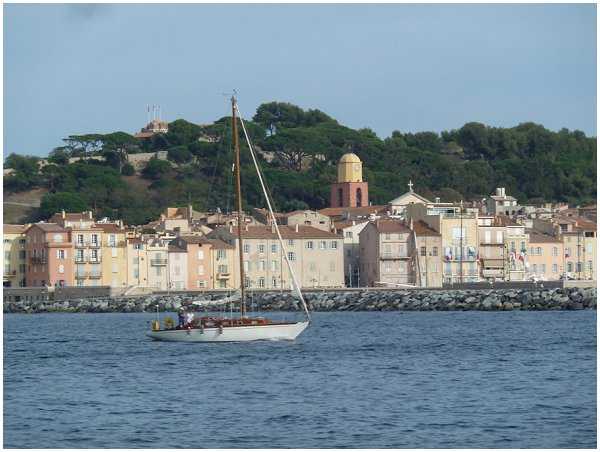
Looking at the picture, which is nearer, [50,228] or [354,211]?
[50,228]

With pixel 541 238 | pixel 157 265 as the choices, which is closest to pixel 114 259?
pixel 157 265

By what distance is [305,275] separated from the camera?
279ft

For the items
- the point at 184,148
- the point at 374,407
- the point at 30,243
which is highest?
the point at 184,148

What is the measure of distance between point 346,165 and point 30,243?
32.2 meters

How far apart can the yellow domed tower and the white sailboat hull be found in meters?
64.9

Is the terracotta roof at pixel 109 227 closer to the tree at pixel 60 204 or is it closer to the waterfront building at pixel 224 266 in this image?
the waterfront building at pixel 224 266

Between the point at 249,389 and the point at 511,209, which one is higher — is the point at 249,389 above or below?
below

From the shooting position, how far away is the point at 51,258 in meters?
84.6

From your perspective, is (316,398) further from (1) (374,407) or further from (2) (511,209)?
(2) (511,209)

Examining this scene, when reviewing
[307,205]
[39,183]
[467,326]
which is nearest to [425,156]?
[307,205]

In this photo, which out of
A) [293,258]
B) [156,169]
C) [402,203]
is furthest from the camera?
[156,169]

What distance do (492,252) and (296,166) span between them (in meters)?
48.8

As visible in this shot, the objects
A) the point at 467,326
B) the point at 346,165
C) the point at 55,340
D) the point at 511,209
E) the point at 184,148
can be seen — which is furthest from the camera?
the point at 184,148

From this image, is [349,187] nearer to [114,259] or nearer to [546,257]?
[546,257]
